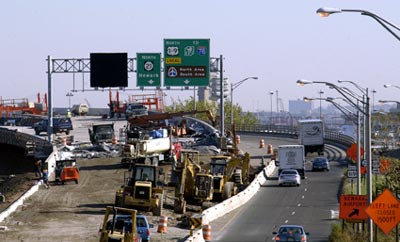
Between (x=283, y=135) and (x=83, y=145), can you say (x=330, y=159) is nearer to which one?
(x=83, y=145)

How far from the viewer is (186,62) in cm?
7875

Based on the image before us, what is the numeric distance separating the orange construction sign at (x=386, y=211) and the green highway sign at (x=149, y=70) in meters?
50.4

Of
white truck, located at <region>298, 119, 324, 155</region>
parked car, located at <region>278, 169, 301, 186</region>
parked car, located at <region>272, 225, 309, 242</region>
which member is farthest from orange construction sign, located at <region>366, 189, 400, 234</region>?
white truck, located at <region>298, 119, 324, 155</region>

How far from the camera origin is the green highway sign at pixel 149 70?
261 ft

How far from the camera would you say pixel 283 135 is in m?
134

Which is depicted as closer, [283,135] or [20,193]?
[20,193]

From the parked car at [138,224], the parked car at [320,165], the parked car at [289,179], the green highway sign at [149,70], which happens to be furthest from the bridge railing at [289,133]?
the parked car at [138,224]

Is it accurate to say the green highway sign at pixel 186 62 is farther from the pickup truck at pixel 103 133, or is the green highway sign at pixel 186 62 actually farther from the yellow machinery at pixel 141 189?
the yellow machinery at pixel 141 189

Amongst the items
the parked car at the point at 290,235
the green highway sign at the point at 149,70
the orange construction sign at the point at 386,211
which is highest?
the green highway sign at the point at 149,70

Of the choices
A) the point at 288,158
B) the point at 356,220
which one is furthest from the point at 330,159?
the point at 356,220

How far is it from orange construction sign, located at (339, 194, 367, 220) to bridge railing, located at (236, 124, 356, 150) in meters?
68.9

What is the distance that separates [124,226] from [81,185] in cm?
2890

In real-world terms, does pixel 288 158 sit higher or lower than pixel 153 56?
lower

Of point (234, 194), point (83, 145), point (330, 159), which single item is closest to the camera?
point (234, 194)
